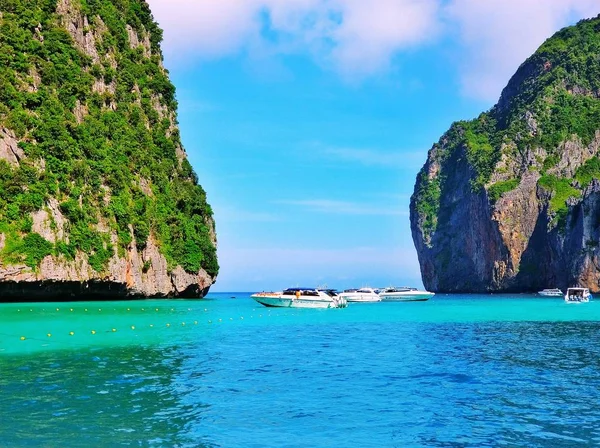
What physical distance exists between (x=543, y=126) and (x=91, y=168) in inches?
4365

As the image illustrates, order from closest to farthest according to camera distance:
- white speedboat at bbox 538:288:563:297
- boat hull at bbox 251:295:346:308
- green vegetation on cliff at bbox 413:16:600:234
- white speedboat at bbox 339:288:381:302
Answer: boat hull at bbox 251:295:346:308
white speedboat at bbox 339:288:381:302
white speedboat at bbox 538:288:563:297
green vegetation on cliff at bbox 413:16:600:234

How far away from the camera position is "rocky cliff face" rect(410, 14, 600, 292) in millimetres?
120875

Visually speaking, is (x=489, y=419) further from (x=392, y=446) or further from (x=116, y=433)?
(x=116, y=433)

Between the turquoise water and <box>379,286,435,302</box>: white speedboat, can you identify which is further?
<box>379,286,435,302</box>: white speedboat

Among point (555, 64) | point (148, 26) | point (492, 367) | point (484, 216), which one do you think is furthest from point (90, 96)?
point (555, 64)

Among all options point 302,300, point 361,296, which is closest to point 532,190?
point 361,296

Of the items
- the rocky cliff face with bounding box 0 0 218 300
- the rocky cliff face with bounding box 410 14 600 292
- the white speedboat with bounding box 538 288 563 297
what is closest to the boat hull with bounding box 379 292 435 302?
the rocky cliff face with bounding box 0 0 218 300

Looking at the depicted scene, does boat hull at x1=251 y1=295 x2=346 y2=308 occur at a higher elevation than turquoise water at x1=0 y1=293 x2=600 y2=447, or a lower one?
higher

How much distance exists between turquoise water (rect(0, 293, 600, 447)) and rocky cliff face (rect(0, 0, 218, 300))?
101ft

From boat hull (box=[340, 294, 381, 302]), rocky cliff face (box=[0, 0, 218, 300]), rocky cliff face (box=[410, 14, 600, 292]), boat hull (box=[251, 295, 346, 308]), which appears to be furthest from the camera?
rocky cliff face (box=[410, 14, 600, 292])

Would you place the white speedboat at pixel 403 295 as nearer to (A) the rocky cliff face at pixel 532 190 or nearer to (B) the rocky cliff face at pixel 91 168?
(B) the rocky cliff face at pixel 91 168

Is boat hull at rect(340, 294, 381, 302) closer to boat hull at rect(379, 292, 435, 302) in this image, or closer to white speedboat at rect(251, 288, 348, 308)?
boat hull at rect(379, 292, 435, 302)

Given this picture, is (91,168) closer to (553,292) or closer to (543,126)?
(553,292)

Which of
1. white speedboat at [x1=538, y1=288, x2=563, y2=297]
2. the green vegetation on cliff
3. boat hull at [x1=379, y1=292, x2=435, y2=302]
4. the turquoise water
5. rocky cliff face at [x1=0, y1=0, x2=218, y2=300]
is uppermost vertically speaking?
the green vegetation on cliff
